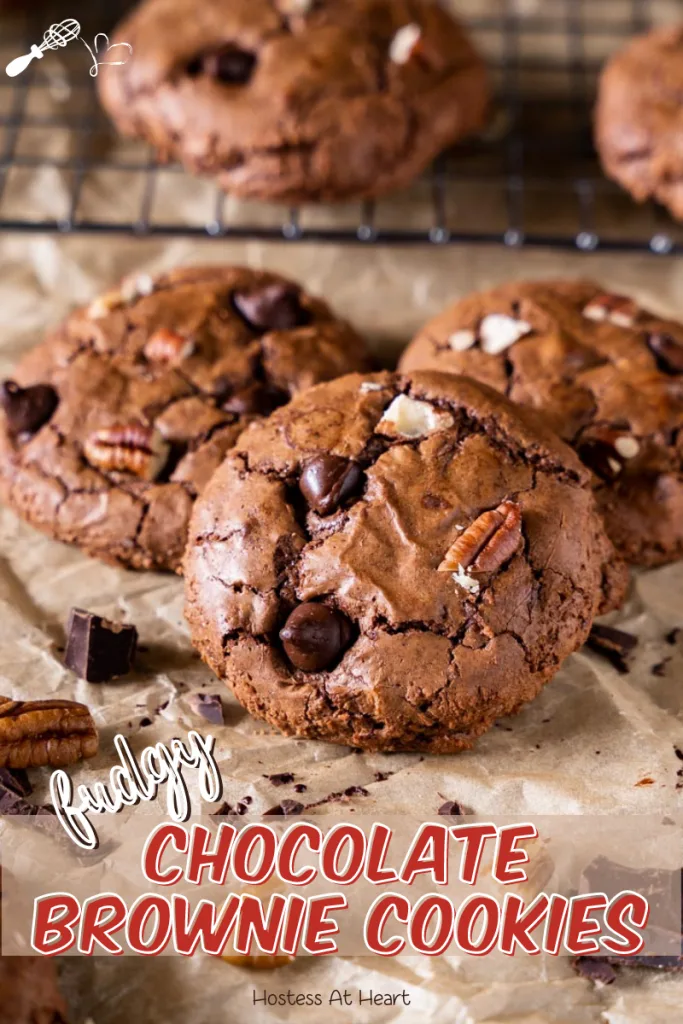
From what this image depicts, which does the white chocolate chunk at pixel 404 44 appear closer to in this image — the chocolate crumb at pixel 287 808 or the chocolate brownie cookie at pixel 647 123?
the chocolate brownie cookie at pixel 647 123

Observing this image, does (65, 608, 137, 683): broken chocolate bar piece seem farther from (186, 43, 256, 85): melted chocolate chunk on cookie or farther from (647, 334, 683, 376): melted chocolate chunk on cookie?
(186, 43, 256, 85): melted chocolate chunk on cookie

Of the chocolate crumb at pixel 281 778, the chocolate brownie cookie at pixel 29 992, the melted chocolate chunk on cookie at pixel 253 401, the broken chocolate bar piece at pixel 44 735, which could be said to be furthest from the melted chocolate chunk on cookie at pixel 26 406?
the chocolate brownie cookie at pixel 29 992

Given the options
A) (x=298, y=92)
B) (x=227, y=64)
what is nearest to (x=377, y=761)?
(x=298, y=92)

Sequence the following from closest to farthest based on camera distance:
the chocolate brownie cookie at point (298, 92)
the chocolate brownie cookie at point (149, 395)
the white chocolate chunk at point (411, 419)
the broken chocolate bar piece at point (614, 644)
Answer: the white chocolate chunk at point (411, 419), the broken chocolate bar piece at point (614, 644), the chocolate brownie cookie at point (149, 395), the chocolate brownie cookie at point (298, 92)

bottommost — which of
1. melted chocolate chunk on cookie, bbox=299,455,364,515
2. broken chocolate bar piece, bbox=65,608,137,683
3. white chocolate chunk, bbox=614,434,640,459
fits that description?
broken chocolate bar piece, bbox=65,608,137,683

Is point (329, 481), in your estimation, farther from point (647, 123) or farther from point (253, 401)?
point (647, 123)

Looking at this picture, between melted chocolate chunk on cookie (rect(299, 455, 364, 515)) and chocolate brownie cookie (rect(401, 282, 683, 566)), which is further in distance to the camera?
chocolate brownie cookie (rect(401, 282, 683, 566))

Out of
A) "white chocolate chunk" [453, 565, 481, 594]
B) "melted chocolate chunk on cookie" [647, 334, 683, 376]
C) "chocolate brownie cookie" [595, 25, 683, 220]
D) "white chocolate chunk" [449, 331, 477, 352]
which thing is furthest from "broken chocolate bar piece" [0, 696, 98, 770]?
"chocolate brownie cookie" [595, 25, 683, 220]

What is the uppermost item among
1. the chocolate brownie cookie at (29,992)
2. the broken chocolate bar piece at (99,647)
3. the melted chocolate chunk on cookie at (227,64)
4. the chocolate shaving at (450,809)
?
the melted chocolate chunk on cookie at (227,64)
